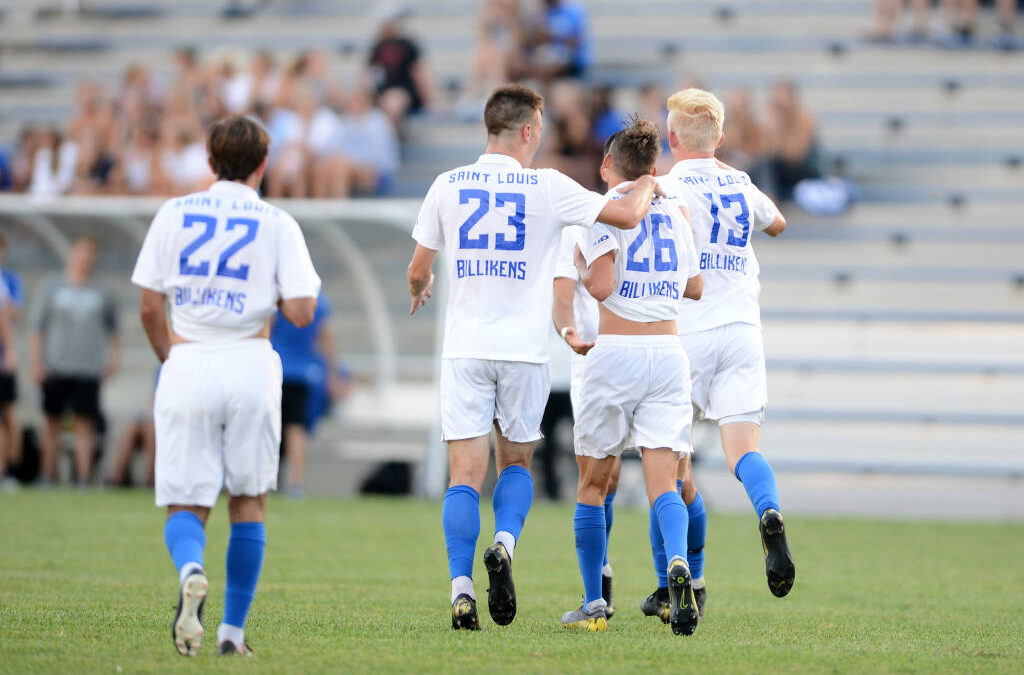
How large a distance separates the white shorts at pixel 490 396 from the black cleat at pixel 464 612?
70 cm

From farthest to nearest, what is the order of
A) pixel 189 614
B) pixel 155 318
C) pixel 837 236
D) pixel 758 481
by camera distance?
pixel 837 236
pixel 758 481
pixel 155 318
pixel 189 614

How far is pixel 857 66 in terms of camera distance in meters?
19.7

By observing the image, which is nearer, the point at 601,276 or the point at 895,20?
the point at 601,276

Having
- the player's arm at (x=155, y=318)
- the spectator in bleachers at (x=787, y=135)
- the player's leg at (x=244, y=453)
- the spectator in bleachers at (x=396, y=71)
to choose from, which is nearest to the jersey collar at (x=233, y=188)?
the player's arm at (x=155, y=318)

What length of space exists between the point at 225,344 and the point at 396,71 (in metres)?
13.8

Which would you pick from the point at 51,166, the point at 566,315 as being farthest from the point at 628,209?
the point at 51,166

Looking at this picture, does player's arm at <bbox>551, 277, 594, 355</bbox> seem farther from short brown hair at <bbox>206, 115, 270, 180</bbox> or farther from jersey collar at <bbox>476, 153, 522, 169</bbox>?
short brown hair at <bbox>206, 115, 270, 180</bbox>

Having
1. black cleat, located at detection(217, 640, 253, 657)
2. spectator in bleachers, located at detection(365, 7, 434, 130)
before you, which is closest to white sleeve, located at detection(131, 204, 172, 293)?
black cleat, located at detection(217, 640, 253, 657)

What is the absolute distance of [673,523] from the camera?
6207 millimetres

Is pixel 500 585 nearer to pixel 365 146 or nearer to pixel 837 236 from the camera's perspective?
pixel 365 146

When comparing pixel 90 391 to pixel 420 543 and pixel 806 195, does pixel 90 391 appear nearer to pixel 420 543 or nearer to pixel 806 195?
pixel 420 543

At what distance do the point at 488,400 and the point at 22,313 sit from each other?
10.9 metres

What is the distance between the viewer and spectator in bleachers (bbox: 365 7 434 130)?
18.6 metres

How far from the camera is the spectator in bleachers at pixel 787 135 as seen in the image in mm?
17203
